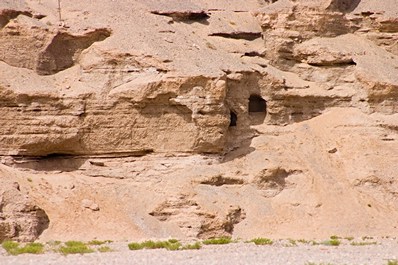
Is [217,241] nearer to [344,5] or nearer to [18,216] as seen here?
[18,216]

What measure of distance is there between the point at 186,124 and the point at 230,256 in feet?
48.6

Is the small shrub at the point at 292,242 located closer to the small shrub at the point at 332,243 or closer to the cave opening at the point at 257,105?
the small shrub at the point at 332,243

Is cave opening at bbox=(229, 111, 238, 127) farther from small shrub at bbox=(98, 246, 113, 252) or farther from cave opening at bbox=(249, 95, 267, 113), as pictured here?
small shrub at bbox=(98, 246, 113, 252)

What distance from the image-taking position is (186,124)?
53.7 meters

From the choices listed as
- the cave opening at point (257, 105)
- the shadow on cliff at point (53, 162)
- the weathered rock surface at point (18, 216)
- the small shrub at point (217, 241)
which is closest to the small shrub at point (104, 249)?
the small shrub at point (217, 241)

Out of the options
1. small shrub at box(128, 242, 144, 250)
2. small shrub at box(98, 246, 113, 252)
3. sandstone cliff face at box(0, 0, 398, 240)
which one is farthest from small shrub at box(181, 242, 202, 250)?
sandstone cliff face at box(0, 0, 398, 240)

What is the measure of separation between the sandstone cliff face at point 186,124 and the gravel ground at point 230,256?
A: 746 cm

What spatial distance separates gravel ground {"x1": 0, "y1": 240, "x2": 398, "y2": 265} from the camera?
3797 cm

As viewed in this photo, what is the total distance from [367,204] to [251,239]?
6873 mm

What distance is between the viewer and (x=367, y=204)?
53.8 metres

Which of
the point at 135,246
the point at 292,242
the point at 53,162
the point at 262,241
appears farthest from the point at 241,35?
the point at 135,246

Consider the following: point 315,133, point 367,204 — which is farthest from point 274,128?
point 367,204

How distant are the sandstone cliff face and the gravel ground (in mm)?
7461

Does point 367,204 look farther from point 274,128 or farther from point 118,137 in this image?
point 118,137
